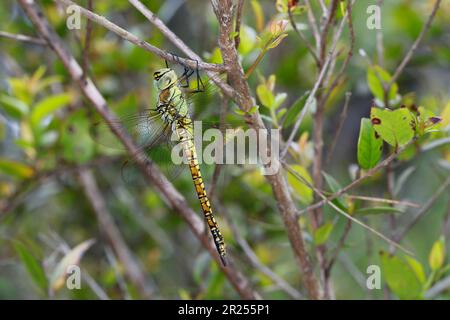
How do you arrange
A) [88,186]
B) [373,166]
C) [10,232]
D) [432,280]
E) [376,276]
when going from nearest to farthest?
[373,166]
[376,276]
[432,280]
[88,186]
[10,232]

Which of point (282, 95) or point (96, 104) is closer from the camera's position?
point (282, 95)

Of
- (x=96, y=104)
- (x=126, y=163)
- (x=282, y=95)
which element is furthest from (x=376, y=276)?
(x=96, y=104)

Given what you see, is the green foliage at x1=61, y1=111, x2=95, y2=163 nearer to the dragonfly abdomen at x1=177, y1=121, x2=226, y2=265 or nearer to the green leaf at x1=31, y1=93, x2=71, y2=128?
the green leaf at x1=31, y1=93, x2=71, y2=128

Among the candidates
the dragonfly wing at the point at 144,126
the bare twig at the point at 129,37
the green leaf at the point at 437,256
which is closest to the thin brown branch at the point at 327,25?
the bare twig at the point at 129,37

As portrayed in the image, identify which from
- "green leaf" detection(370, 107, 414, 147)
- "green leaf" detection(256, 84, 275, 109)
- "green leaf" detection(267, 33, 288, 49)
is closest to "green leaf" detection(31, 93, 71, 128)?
"green leaf" detection(256, 84, 275, 109)

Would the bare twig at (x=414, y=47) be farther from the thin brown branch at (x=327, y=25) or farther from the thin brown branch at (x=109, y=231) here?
the thin brown branch at (x=109, y=231)
